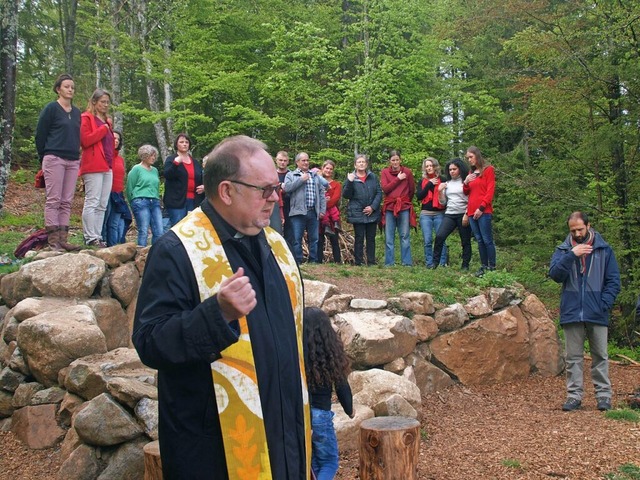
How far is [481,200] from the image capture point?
9219 mm

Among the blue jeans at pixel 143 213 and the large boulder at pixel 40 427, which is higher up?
the blue jeans at pixel 143 213

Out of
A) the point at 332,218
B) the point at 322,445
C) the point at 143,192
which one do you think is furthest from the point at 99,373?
the point at 332,218

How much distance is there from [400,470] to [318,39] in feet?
47.3

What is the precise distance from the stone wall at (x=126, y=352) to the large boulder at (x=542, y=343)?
1 centimetres

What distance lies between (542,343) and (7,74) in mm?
9373

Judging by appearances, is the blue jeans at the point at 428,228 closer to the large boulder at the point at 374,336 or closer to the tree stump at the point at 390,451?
the large boulder at the point at 374,336

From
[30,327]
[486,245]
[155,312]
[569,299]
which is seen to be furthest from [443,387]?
[155,312]

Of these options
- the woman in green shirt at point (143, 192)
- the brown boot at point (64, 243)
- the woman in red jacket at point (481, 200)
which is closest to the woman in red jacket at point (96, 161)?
the brown boot at point (64, 243)

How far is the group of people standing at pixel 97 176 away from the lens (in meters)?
7.51

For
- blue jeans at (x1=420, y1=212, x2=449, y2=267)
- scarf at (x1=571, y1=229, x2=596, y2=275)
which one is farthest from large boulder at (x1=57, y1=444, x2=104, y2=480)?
blue jeans at (x1=420, y1=212, x2=449, y2=267)

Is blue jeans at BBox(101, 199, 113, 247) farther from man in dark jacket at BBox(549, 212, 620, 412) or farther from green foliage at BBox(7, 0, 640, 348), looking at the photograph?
man in dark jacket at BBox(549, 212, 620, 412)

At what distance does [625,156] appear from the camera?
35.3ft

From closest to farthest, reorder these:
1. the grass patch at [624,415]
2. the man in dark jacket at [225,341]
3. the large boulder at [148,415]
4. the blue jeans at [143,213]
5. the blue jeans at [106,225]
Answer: the man in dark jacket at [225,341] → the large boulder at [148,415] → the grass patch at [624,415] → the blue jeans at [106,225] → the blue jeans at [143,213]

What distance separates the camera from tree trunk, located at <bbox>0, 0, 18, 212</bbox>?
1055 cm
